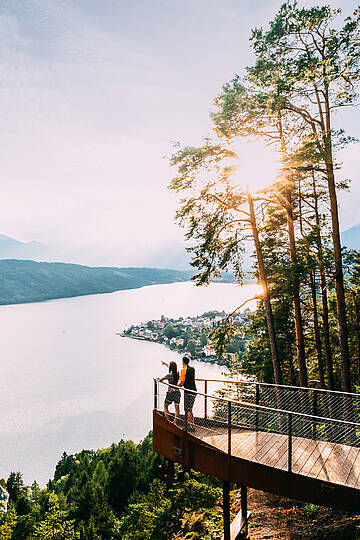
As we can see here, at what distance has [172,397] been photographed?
768 centimetres

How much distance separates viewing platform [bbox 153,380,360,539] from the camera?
5.66 metres

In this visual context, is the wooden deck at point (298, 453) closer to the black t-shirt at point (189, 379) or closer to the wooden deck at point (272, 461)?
the wooden deck at point (272, 461)

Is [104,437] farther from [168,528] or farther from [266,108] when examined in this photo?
[266,108]

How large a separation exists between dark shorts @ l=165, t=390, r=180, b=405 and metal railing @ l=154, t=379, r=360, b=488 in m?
0.05

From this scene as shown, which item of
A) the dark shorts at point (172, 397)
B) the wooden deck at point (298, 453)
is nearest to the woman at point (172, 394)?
the dark shorts at point (172, 397)

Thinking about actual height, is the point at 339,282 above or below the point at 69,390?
above

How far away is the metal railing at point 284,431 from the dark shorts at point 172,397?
53 millimetres

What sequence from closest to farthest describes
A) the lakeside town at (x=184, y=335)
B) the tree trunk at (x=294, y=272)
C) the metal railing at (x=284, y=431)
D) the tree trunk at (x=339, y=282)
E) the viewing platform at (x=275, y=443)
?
1. the viewing platform at (x=275, y=443)
2. the metal railing at (x=284, y=431)
3. the tree trunk at (x=339, y=282)
4. the tree trunk at (x=294, y=272)
5. the lakeside town at (x=184, y=335)

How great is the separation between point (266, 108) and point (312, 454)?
9.03 m

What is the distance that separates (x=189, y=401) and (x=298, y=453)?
2.20 meters

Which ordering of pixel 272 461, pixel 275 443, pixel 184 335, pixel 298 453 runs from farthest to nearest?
pixel 184 335 < pixel 275 443 < pixel 298 453 < pixel 272 461

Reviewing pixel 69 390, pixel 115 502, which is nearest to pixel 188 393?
pixel 115 502

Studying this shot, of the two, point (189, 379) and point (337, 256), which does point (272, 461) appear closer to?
point (189, 379)

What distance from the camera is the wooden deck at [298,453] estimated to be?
5699mm
